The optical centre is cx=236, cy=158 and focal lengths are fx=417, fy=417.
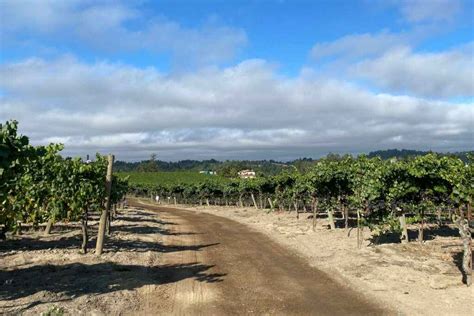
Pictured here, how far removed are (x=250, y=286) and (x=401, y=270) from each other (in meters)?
5.62

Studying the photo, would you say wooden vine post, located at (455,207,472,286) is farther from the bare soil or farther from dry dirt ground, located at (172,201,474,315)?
the bare soil

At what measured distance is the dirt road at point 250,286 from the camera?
11.2 m

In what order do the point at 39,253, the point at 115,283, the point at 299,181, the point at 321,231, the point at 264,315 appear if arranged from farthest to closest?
the point at 299,181 < the point at 321,231 < the point at 39,253 < the point at 115,283 < the point at 264,315

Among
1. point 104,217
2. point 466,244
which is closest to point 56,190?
point 104,217

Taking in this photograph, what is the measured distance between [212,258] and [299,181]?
835 inches


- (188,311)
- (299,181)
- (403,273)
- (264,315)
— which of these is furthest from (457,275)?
(299,181)

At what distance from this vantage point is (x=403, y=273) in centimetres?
1453

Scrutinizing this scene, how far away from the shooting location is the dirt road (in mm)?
11203

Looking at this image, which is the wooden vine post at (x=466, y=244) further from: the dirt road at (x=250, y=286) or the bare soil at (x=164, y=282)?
the dirt road at (x=250, y=286)

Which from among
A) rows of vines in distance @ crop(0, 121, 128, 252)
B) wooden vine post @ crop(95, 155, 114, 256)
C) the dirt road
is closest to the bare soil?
the dirt road

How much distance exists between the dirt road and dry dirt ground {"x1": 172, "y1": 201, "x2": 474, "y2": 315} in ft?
2.32

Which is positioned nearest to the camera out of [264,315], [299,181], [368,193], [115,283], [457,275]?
[264,315]

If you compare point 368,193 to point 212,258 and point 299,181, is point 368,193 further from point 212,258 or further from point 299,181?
point 299,181

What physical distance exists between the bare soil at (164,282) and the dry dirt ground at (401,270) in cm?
65
